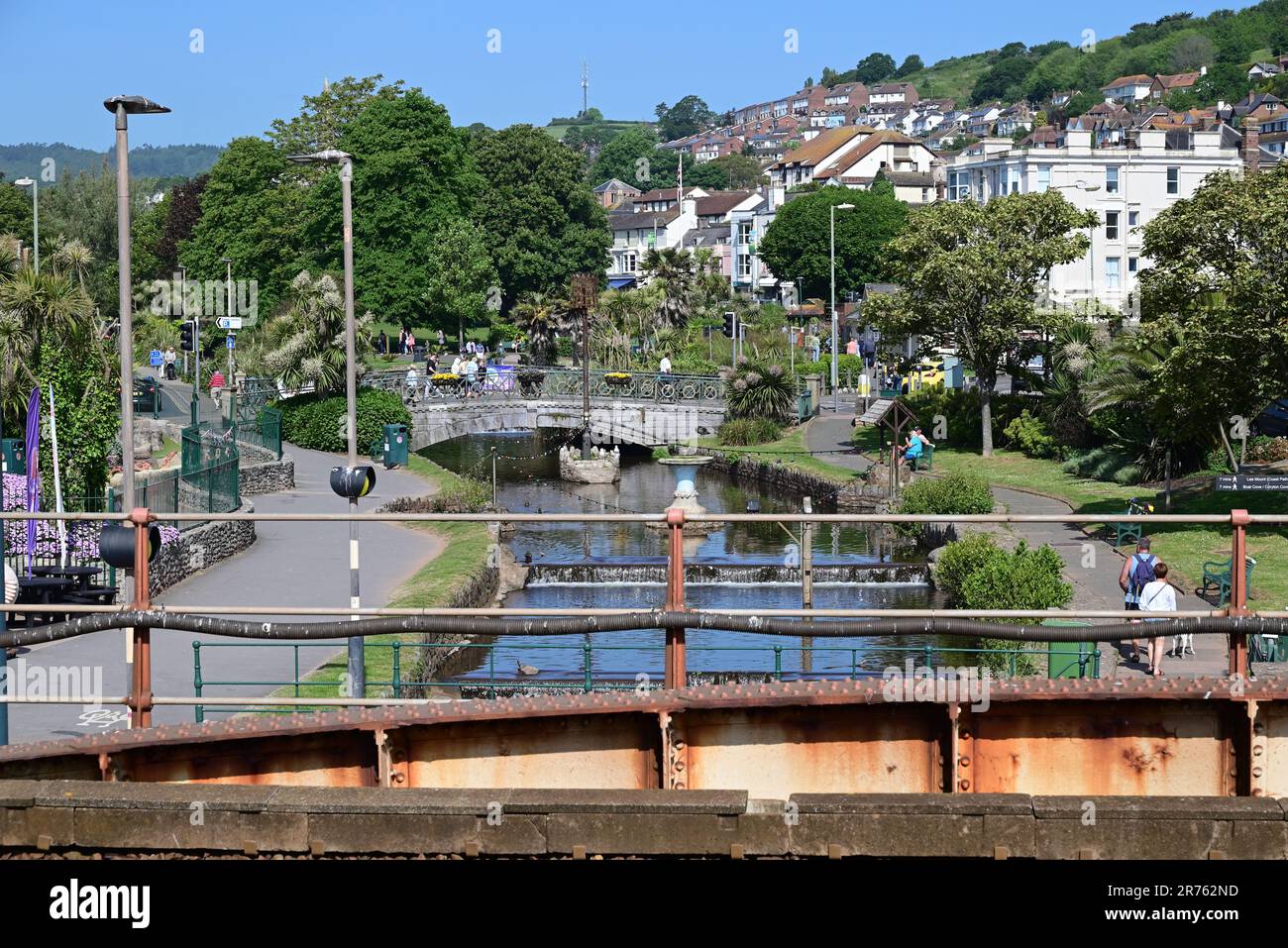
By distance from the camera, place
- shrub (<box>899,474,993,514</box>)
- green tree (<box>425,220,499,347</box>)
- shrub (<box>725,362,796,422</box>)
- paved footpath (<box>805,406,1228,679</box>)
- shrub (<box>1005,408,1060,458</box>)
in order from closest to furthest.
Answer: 1. paved footpath (<box>805,406,1228,679</box>)
2. shrub (<box>899,474,993,514</box>)
3. shrub (<box>1005,408,1060,458</box>)
4. shrub (<box>725,362,796,422</box>)
5. green tree (<box>425,220,499,347</box>)

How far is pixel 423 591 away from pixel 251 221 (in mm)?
61176

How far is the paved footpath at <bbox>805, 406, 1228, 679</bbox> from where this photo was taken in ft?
64.6

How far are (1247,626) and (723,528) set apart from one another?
3536 centimetres

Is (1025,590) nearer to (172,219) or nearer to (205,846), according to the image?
(205,846)

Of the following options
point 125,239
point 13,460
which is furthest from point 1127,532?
point 13,460

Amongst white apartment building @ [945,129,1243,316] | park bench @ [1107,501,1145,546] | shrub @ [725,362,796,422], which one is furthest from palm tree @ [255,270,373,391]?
white apartment building @ [945,129,1243,316]

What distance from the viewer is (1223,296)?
3269 centimetres

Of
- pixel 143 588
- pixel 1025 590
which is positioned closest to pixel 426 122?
pixel 1025 590

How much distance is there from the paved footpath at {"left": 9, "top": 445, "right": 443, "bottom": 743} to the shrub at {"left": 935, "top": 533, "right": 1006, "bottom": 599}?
10.3 meters

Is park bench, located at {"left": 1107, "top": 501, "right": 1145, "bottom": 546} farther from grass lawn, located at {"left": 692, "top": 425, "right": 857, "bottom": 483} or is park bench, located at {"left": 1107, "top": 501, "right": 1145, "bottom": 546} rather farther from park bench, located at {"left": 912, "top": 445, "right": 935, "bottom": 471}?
grass lawn, located at {"left": 692, "top": 425, "right": 857, "bottom": 483}

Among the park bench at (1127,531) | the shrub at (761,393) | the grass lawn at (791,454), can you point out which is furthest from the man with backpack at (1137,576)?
the shrub at (761,393)

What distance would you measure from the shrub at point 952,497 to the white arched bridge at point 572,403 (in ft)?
74.5

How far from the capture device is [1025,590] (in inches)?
1038

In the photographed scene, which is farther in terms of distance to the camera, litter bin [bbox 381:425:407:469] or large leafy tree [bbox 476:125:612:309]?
large leafy tree [bbox 476:125:612:309]
